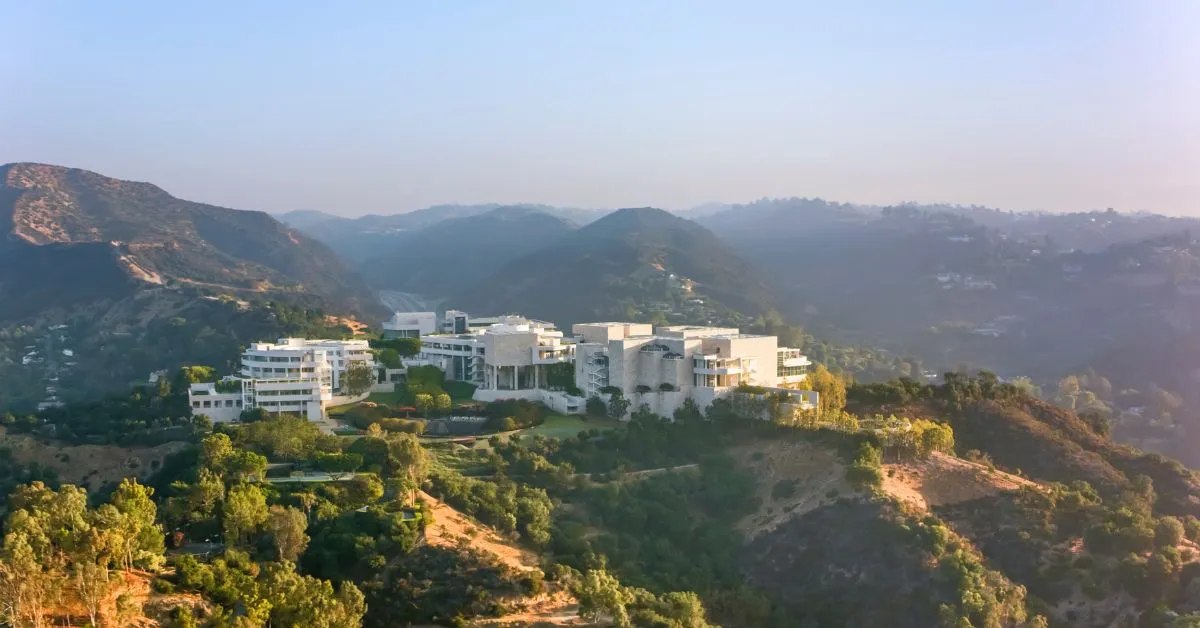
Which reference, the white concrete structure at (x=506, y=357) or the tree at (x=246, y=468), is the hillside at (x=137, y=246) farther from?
the tree at (x=246, y=468)

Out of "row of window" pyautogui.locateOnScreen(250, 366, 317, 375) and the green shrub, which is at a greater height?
"row of window" pyautogui.locateOnScreen(250, 366, 317, 375)

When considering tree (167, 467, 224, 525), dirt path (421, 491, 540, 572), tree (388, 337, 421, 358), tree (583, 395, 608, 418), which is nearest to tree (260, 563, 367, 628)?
dirt path (421, 491, 540, 572)

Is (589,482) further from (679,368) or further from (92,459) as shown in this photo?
(92,459)

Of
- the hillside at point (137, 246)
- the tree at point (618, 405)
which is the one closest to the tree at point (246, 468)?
the tree at point (618, 405)

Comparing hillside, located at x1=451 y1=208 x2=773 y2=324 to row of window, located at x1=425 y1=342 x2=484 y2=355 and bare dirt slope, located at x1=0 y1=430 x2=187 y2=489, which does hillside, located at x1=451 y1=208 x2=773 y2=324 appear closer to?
row of window, located at x1=425 y1=342 x2=484 y2=355

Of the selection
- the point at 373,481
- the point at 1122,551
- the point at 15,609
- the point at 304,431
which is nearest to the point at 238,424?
the point at 304,431

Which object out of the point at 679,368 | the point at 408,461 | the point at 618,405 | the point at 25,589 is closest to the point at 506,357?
the point at 618,405

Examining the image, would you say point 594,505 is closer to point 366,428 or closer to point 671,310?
point 366,428
